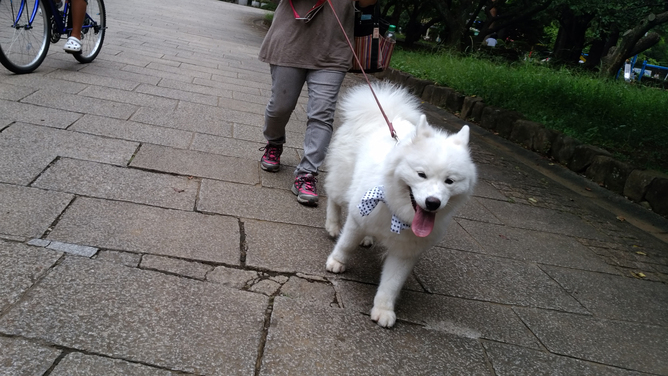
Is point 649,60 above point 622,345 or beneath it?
above

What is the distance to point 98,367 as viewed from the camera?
5.94ft

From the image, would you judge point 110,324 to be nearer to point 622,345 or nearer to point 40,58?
point 622,345

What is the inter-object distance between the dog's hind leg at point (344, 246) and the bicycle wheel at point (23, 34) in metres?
4.38

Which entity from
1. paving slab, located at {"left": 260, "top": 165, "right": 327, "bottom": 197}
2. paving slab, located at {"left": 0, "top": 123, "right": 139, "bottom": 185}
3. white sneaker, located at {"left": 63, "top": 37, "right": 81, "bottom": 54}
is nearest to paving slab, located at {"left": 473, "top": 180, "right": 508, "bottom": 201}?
paving slab, located at {"left": 260, "top": 165, "right": 327, "bottom": 197}

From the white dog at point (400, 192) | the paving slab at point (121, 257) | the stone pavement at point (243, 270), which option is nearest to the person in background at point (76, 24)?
the stone pavement at point (243, 270)

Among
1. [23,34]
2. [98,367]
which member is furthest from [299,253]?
[23,34]

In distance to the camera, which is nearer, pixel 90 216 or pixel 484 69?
pixel 90 216

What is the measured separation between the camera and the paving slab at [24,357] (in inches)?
67.6

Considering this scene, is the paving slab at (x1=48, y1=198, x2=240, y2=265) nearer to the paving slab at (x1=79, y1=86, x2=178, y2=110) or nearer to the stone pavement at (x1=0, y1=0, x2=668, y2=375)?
the stone pavement at (x1=0, y1=0, x2=668, y2=375)

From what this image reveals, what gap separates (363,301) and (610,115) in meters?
6.50

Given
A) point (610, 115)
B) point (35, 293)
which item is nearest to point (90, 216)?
point (35, 293)

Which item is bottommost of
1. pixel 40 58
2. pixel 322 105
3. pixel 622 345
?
pixel 622 345

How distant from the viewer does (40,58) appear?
19.2 ft

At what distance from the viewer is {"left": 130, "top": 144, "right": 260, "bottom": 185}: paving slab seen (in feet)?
13.0
